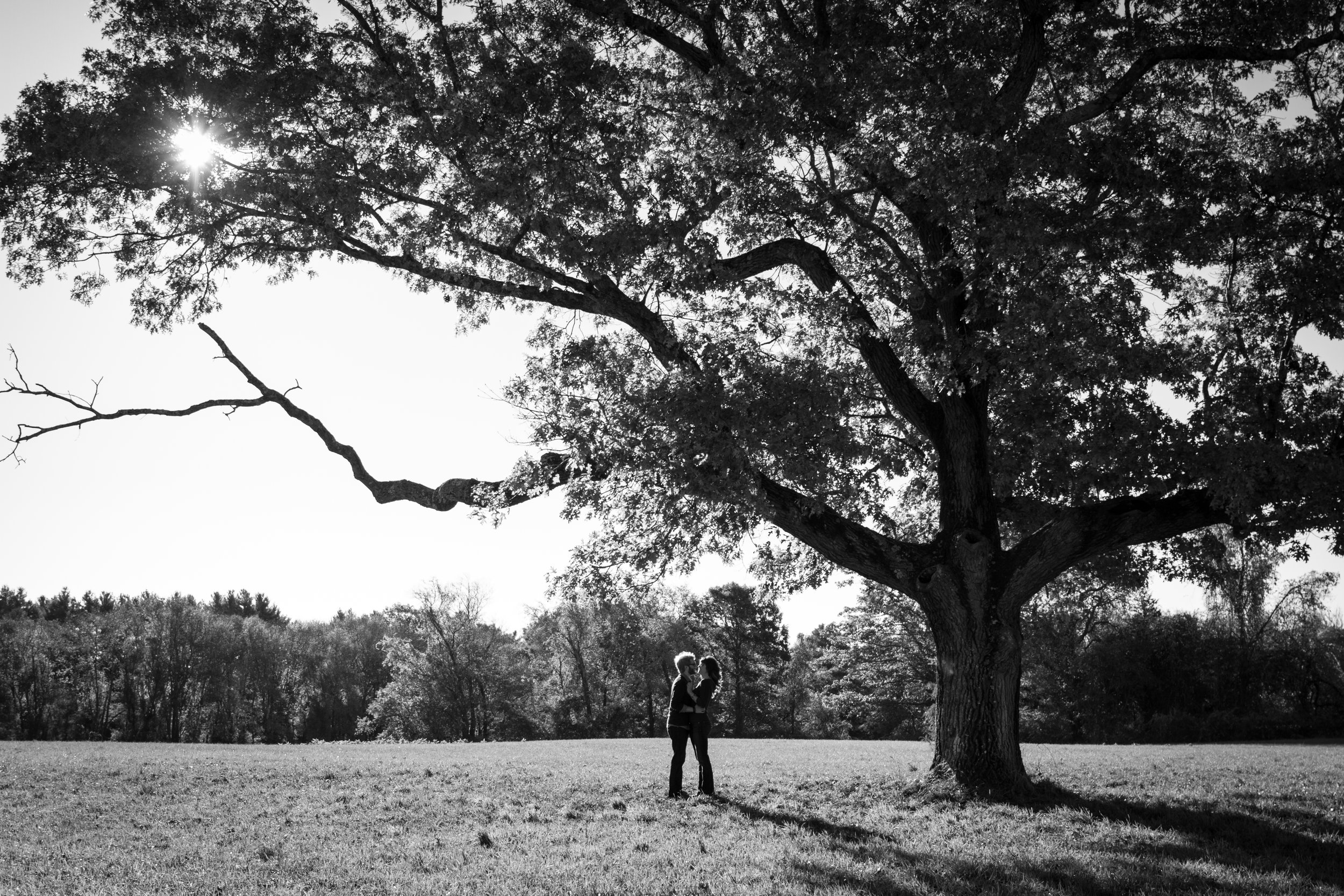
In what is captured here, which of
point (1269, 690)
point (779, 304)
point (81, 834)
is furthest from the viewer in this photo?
point (1269, 690)

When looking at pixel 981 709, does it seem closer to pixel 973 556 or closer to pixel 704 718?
pixel 973 556

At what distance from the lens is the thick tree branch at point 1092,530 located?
12.4 metres

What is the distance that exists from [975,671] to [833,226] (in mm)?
6916

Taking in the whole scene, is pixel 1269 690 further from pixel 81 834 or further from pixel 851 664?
pixel 81 834

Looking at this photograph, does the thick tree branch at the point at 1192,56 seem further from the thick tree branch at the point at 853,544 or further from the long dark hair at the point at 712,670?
the long dark hair at the point at 712,670

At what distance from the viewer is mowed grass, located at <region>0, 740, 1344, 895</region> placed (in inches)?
265

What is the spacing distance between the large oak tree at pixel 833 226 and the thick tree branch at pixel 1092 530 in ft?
0.15

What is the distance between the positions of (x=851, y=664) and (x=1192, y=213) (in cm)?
5373

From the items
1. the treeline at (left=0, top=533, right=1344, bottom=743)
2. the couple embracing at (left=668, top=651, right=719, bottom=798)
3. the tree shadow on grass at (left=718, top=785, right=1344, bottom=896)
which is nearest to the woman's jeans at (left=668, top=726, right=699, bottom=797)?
the couple embracing at (left=668, top=651, right=719, bottom=798)

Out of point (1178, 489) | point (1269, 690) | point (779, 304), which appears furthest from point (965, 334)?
point (1269, 690)

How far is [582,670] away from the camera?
212 ft

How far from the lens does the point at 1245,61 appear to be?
12.9 m

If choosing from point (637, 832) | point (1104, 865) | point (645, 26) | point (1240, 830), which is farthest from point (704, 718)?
Result: point (645, 26)

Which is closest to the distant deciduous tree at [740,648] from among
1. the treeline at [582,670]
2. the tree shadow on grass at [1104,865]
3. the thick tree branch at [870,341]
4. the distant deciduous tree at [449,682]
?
the treeline at [582,670]
